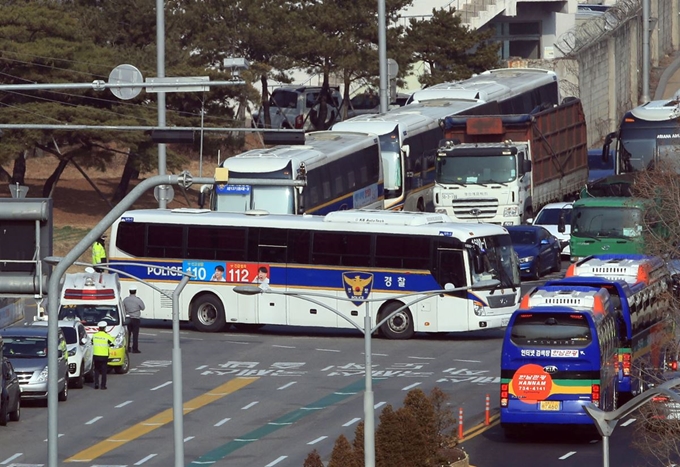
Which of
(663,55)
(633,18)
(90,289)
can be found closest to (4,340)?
(90,289)

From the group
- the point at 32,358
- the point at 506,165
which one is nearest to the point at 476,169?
the point at 506,165

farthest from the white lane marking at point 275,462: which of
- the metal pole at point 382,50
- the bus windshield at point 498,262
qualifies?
the metal pole at point 382,50

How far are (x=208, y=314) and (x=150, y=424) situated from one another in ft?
34.9

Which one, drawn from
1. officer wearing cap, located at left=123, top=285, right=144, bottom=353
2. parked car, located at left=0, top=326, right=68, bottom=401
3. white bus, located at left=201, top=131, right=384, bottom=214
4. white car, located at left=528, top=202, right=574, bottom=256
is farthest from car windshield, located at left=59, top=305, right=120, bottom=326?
white car, located at left=528, top=202, right=574, bottom=256

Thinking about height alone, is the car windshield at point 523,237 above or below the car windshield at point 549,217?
below

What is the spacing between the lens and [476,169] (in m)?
49.1

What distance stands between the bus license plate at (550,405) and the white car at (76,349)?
11.1 metres

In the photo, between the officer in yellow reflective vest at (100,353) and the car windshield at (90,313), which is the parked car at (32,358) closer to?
the officer in yellow reflective vest at (100,353)

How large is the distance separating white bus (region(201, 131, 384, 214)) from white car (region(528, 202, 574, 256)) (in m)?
5.13

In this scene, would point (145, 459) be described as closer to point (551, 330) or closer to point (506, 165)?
point (551, 330)

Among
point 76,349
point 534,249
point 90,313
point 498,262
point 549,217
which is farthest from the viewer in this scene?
point 549,217

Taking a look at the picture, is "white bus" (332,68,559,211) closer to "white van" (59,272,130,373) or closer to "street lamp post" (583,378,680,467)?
"white van" (59,272,130,373)

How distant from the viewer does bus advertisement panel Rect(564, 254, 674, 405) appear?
106 ft

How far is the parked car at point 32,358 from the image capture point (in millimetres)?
33406
